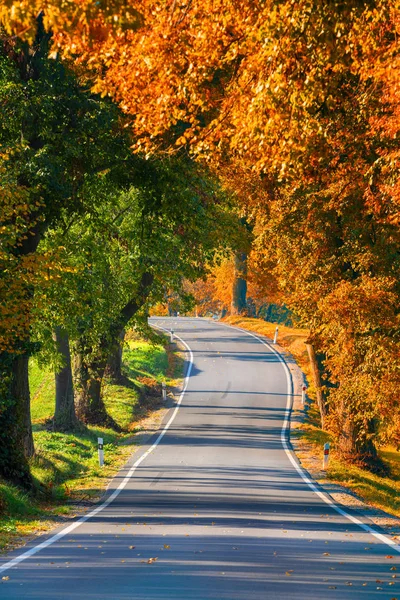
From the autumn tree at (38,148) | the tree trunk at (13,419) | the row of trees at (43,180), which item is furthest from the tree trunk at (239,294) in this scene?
the autumn tree at (38,148)

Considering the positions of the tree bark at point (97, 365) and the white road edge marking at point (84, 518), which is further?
the tree bark at point (97, 365)

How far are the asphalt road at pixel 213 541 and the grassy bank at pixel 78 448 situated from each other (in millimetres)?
874

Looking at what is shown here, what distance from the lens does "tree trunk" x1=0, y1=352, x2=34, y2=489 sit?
17750 millimetres

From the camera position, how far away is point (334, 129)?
1539 centimetres

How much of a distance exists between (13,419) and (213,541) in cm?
627

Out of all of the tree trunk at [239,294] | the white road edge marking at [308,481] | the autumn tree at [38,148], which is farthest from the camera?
the tree trunk at [239,294]

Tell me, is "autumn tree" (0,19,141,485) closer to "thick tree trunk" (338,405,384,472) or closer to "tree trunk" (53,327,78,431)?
"tree trunk" (53,327,78,431)

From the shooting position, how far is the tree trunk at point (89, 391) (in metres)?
33.1

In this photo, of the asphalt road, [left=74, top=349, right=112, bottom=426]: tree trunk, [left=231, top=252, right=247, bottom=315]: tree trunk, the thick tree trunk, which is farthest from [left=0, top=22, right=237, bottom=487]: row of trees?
[left=231, top=252, right=247, bottom=315]: tree trunk

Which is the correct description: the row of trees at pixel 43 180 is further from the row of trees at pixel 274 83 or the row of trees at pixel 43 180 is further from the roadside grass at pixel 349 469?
the roadside grass at pixel 349 469

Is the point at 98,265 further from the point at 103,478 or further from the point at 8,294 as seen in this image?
the point at 8,294

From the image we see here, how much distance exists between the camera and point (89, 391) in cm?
3397

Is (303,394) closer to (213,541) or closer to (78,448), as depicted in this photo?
(78,448)

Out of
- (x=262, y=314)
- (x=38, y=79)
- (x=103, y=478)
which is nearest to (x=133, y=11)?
(x=38, y=79)
